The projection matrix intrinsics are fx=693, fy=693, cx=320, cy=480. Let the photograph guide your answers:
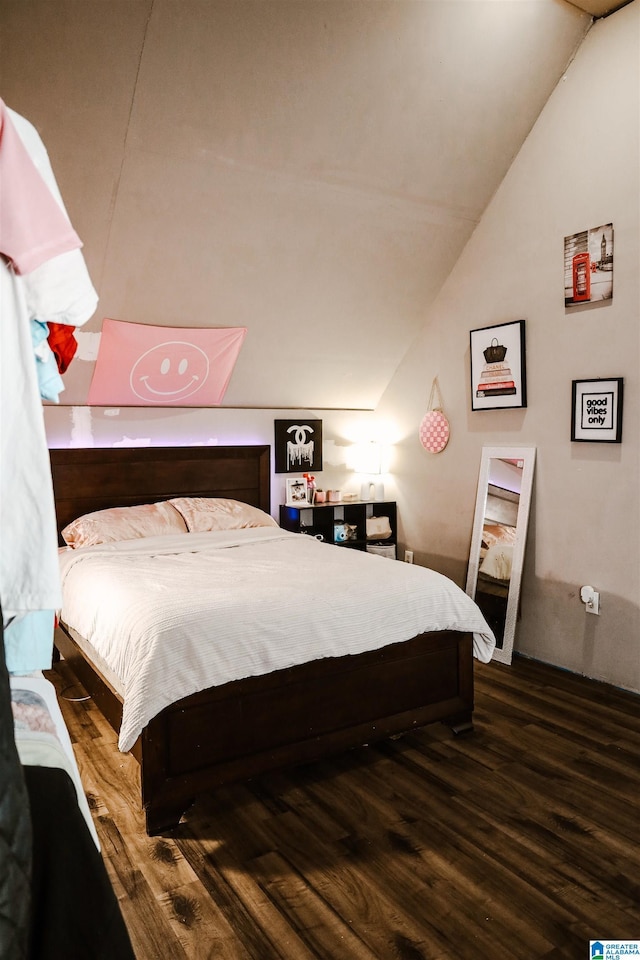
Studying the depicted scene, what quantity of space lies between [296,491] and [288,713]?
2332 mm

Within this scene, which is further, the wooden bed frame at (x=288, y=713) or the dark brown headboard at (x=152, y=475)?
the dark brown headboard at (x=152, y=475)

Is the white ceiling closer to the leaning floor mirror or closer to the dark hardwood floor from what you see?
the leaning floor mirror

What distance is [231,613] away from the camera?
241cm

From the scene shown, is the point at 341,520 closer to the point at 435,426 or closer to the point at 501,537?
the point at 435,426

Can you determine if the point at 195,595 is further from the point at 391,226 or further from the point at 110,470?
the point at 391,226

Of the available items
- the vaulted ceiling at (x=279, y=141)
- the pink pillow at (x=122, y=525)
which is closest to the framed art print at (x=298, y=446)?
the vaulted ceiling at (x=279, y=141)

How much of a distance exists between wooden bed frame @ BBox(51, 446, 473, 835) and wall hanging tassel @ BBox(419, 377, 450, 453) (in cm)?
177

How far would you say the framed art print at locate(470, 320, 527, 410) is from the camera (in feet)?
12.6

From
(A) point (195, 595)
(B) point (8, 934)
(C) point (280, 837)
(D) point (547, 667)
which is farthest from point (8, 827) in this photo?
(D) point (547, 667)

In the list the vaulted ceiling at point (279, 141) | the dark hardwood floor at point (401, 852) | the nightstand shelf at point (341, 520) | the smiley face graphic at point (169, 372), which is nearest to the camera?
the dark hardwood floor at point (401, 852)

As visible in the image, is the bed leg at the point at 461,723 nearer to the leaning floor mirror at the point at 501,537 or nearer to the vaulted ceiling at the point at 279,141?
the leaning floor mirror at the point at 501,537

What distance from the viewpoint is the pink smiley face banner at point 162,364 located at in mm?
3803

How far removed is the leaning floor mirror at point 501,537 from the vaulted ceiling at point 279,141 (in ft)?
3.97

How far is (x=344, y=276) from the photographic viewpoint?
→ 4.00 m
